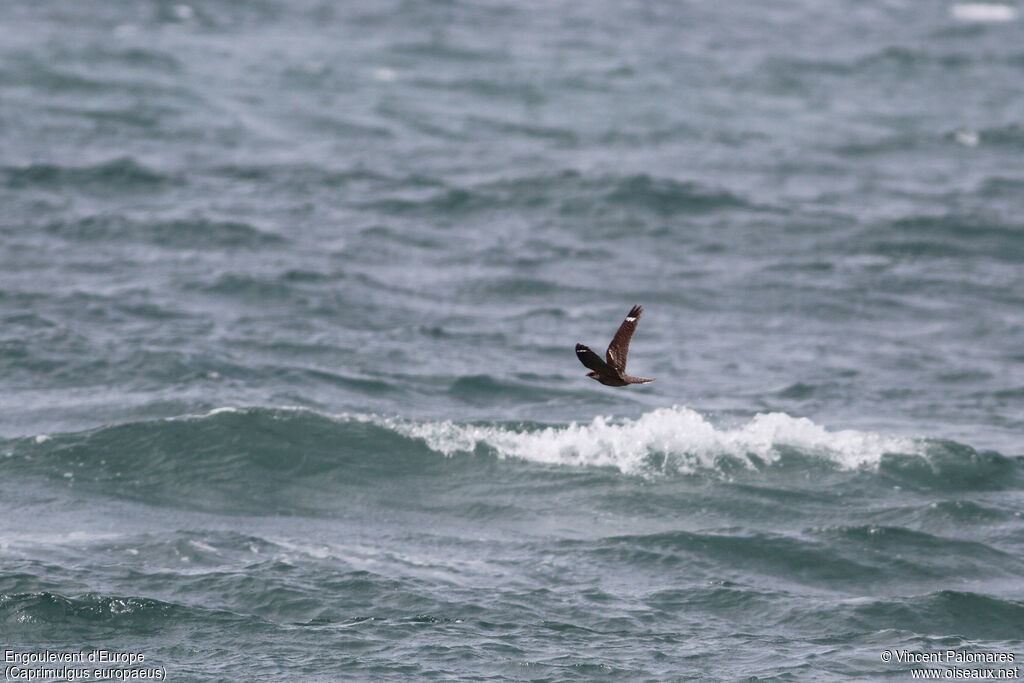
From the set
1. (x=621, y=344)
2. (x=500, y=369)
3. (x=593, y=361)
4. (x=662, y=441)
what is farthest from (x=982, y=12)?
(x=593, y=361)

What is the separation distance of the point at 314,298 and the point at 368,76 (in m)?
19.3

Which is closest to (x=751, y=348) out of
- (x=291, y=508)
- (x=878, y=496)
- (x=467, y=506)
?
(x=878, y=496)

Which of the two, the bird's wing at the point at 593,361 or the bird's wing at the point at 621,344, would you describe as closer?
the bird's wing at the point at 593,361

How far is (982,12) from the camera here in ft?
196

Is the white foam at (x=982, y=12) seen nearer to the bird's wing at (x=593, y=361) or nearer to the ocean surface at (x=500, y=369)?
the ocean surface at (x=500, y=369)

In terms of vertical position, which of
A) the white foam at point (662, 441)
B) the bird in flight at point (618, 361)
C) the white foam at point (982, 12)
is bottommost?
the white foam at point (662, 441)

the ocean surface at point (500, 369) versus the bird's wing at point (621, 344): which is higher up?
the bird's wing at point (621, 344)

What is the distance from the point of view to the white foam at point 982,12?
58438 mm

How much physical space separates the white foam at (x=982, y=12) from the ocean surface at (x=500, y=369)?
1406cm

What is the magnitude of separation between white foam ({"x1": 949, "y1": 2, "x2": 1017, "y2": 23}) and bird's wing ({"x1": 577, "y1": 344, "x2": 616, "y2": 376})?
50.1m

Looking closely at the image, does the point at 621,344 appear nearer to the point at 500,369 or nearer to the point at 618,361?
the point at 618,361

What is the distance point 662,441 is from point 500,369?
13.0ft

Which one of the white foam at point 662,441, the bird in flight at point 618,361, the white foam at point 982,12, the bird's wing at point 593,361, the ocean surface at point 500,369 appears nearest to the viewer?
the bird's wing at point 593,361

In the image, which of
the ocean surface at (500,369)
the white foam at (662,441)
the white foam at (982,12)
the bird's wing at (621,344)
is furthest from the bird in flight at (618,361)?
the white foam at (982,12)
